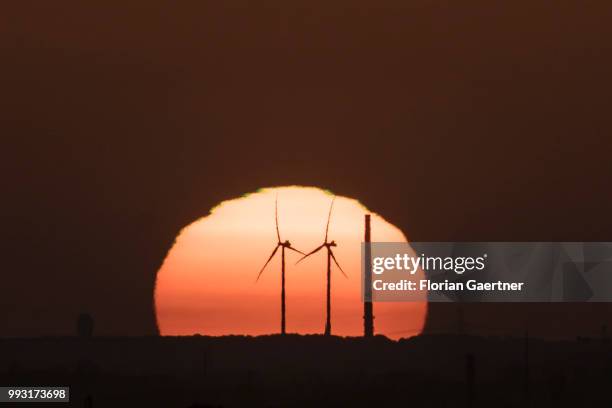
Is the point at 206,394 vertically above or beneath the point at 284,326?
beneath

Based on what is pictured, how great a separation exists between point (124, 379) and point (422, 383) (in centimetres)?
1775

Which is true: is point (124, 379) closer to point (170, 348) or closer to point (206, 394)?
point (206, 394)

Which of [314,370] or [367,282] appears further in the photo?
[367,282]

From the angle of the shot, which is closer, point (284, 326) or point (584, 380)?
point (584, 380)

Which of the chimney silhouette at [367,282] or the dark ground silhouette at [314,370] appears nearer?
the dark ground silhouette at [314,370]

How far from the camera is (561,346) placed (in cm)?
13700

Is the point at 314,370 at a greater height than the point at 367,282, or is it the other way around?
the point at 367,282

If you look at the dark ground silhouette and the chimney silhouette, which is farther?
the chimney silhouette

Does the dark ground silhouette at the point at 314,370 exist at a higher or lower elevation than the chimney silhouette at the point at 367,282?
lower

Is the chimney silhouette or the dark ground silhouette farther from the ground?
the chimney silhouette

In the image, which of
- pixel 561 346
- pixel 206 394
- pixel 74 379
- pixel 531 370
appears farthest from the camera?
pixel 561 346

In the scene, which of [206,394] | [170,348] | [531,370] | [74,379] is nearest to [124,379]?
[74,379]

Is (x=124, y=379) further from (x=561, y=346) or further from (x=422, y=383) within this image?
(x=561, y=346)

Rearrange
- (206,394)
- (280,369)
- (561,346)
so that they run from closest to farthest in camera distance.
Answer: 1. (206,394)
2. (280,369)
3. (561,346)
